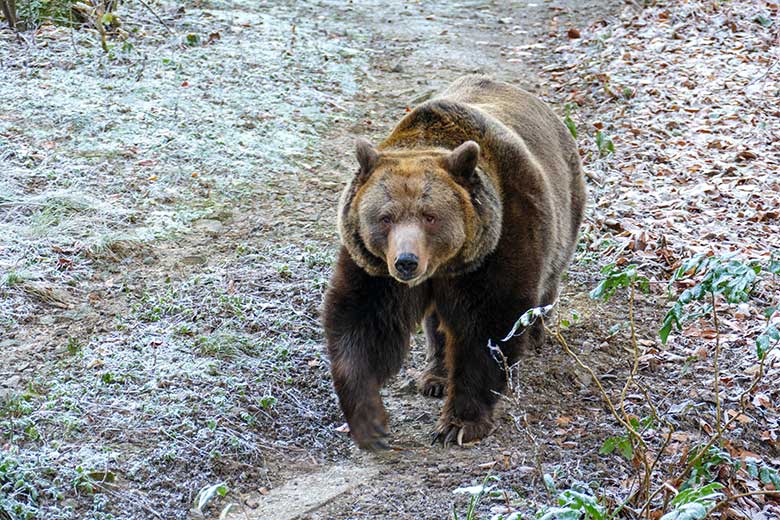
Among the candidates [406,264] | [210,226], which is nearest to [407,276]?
[406,264]

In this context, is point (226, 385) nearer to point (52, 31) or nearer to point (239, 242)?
point (239, 242)

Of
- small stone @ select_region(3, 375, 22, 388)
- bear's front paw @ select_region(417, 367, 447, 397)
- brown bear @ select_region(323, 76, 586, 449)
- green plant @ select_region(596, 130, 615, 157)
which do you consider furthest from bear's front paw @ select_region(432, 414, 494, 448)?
green plant @ select_region(596, 130, 615, 157)

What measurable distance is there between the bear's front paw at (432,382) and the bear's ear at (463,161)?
1.53m

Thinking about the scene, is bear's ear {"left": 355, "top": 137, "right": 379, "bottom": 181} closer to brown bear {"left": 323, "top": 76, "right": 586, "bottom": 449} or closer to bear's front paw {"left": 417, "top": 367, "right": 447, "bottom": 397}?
brown bear {"left": 323, "top": 76, "right": 586, "bottom": 449}

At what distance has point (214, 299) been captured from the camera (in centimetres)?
662

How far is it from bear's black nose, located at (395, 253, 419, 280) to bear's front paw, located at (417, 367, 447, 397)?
1441 mm

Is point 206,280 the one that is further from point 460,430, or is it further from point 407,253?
point 407,253

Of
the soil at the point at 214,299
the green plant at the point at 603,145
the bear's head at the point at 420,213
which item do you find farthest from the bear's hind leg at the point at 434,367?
the green plant at the point at 603,145

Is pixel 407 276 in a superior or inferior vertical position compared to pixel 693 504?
inferior

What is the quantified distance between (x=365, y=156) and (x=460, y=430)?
1.67 m

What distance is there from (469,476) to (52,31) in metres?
8.51

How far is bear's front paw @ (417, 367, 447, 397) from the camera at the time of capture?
6113 mm

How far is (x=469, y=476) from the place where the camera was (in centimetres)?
498

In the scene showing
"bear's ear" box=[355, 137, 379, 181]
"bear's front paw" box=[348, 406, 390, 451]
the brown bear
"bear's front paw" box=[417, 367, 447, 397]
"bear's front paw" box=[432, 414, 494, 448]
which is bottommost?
"bear's front paw" box=[417, 367, 447, 397]
